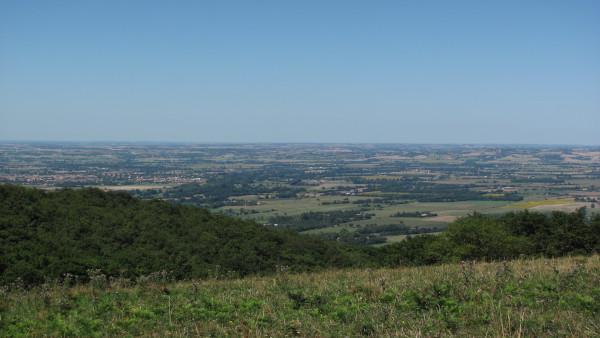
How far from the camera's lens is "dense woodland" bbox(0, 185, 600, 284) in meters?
22.4

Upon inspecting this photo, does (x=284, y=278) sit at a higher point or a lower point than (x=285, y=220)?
higher

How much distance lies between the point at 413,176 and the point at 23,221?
103 meters

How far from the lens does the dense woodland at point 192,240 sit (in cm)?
2239

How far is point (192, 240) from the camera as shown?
2823 cm

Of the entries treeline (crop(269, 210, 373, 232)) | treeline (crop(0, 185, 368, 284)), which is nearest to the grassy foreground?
treeline (crop(0, 185, 368, 284))

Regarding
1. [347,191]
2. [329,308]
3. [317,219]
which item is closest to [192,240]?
[329,308]

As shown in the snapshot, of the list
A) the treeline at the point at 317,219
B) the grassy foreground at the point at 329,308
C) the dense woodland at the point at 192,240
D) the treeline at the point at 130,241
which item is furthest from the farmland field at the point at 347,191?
the grassy foreground at the point at 329,308

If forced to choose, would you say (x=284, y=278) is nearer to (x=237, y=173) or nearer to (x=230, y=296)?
(x=230, y=296)

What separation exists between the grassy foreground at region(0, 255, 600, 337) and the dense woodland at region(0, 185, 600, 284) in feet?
29.1

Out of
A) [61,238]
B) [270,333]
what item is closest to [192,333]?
[270,333]

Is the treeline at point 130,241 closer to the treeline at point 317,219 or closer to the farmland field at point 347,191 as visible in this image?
the farmland field at point 347,191

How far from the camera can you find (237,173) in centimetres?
12488

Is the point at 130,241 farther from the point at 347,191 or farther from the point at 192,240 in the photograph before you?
the point at 347,191

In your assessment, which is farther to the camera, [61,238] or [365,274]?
[61,238]
